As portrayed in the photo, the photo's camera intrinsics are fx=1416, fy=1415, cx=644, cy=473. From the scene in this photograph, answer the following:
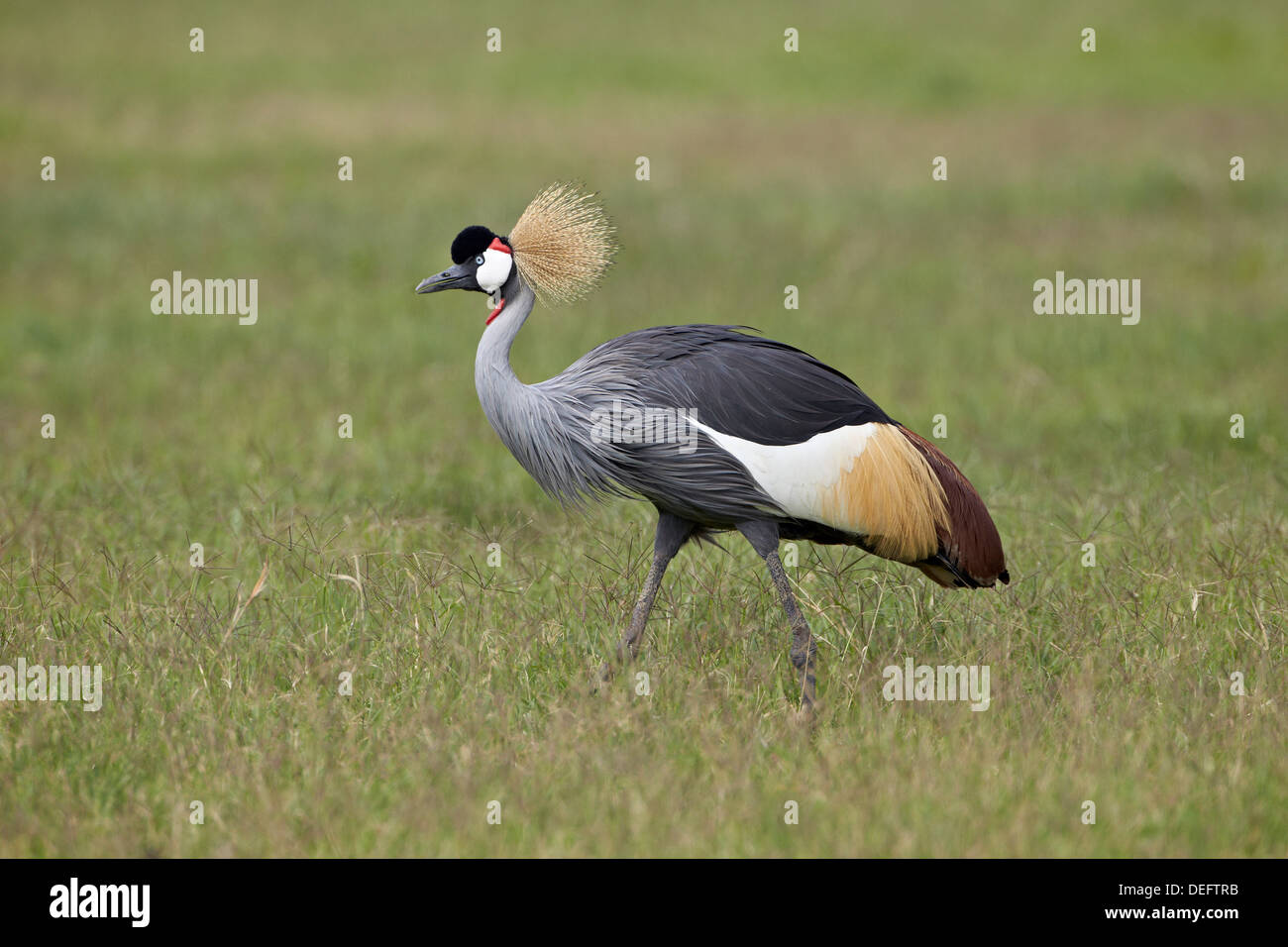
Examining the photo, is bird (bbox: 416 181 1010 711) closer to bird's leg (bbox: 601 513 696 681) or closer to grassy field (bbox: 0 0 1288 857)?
Answer: bird's leg (bbox: 601 513 696 681)

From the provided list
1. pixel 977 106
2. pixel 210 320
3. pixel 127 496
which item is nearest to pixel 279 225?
pixel 210 320

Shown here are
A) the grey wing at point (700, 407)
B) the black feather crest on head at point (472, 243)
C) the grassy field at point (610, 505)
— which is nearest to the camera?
the grassy field at point (610, 505)

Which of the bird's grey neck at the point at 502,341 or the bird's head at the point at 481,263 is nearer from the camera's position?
the bird's grey neck at the point at 502,341

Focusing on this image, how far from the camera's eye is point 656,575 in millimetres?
4934

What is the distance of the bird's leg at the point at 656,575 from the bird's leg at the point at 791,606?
33 centimetres

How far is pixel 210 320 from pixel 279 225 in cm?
230

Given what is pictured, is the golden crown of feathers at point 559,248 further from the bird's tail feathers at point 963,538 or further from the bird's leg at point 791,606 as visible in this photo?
the bird's tail feathers at point 963,538

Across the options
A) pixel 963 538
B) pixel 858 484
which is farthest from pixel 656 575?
pixel 963 538

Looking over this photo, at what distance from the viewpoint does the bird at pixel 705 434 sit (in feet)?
15.2

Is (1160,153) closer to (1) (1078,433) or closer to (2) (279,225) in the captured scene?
(1) (1078,433)

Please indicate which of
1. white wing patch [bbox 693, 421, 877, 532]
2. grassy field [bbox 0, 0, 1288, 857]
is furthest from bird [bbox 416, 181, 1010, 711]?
grassy field [bbox 0, 0, 1288, 857]

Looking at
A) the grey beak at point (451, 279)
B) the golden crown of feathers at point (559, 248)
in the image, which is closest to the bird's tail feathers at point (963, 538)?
the golden crown of feathers at point (559, 248)

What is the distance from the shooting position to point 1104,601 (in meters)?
5.47

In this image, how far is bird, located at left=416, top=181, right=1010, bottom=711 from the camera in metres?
4.64
